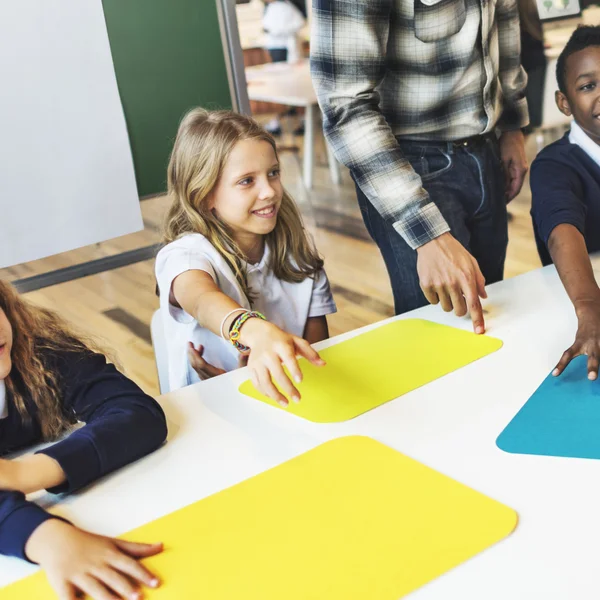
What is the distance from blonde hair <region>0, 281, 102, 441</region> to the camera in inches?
40.1

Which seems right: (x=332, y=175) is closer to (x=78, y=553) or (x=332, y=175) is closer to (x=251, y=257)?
(x=251, y=257)

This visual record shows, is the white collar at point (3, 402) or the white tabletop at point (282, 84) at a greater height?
the white tabletop at point (282, 84)

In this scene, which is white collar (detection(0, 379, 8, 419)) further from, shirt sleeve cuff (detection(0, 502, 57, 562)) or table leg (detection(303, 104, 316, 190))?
table leg (detection(303, 104, 316, 190))

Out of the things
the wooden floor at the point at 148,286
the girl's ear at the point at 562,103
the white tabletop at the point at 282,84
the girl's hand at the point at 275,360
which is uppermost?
the white tabletop at the point at 282,84

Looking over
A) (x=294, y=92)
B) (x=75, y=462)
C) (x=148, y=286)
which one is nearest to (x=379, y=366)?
(x=75, y=462)

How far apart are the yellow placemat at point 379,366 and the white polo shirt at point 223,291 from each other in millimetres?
303

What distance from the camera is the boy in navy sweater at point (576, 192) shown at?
118 cm

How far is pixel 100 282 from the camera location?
12.7ft

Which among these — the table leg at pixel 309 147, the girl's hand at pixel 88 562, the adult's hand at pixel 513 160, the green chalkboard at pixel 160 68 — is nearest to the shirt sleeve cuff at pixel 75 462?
the girl's hand at pixel 88 562

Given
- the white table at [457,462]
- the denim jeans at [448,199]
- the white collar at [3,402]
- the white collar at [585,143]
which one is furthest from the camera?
the white collar at [585,143]

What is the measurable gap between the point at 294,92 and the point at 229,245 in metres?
3.87

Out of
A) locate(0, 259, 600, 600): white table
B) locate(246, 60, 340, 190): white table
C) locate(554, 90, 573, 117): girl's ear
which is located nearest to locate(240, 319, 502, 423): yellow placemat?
locate(0, 259, 600, 600): white table

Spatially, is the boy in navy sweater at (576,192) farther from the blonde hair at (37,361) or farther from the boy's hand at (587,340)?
the blonde hair at (37,361)

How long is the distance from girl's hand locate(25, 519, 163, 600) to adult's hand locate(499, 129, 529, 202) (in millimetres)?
1241
